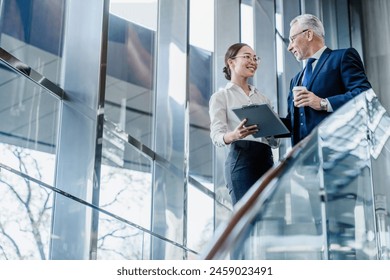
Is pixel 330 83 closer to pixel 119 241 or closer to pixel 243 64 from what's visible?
pixel 243 64

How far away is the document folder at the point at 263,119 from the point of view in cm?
334

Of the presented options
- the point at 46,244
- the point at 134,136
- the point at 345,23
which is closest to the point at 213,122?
the point at 46,244

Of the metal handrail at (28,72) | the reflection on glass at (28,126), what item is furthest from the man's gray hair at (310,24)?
the reflection on glass at (28,126)

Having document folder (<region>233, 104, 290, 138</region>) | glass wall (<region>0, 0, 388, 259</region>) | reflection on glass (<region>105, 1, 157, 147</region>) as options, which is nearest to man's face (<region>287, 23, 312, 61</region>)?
document folder (<region>233, 104, 290, 138</region>)

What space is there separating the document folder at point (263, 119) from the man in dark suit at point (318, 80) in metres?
0.16

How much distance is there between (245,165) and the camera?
354 centimetres

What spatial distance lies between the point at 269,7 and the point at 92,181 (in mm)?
5404

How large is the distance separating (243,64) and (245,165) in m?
0.72

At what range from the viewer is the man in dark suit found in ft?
11.4

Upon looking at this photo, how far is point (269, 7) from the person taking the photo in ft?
29.8

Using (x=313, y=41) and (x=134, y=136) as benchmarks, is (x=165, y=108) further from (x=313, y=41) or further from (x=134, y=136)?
(x=313, y=41)

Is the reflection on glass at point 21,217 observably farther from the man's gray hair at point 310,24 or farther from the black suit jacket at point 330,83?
the man's gray hair at point 310,24
